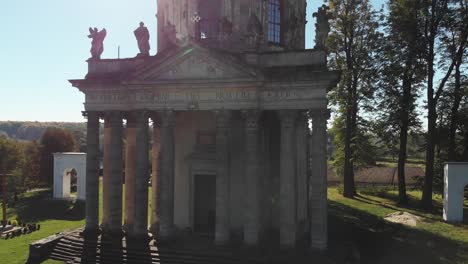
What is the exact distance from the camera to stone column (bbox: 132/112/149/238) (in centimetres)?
1841

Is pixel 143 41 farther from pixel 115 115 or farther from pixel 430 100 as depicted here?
pixel 430 100

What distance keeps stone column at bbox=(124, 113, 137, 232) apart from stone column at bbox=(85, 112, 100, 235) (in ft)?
4.70

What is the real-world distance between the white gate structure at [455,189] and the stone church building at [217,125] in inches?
449

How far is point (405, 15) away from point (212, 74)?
1863 centimetres

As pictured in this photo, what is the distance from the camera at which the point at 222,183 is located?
17250 millimetres

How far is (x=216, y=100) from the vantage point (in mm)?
17500

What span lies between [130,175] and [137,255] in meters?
4.45

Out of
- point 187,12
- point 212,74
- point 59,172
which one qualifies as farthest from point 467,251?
point 59,172

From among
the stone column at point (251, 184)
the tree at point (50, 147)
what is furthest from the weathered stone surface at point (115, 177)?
the tree at point (50, 147)

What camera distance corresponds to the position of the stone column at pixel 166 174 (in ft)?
58.8

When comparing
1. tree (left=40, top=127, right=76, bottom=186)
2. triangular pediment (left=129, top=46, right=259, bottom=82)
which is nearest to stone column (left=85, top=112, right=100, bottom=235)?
triangular pediment (left=129, top=46, right=259, bottom=82)

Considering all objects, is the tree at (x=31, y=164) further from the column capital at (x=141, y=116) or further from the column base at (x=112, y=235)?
the column capital at (x=141, y=116)

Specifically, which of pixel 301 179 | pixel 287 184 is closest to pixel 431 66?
pixel 301 179

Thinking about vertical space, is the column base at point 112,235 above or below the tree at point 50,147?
below
